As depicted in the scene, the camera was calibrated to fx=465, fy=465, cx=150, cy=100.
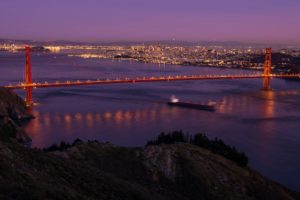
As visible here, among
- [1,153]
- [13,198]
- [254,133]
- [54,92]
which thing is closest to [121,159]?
[1,153]

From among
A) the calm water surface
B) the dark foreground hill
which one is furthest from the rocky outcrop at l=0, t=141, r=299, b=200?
the calm water surface

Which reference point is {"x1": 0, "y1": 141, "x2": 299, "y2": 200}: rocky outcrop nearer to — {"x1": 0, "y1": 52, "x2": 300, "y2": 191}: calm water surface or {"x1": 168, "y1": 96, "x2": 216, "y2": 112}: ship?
{"x1": 0, "y1": 52, "x2": 300, "y2": 191}: calm water surface

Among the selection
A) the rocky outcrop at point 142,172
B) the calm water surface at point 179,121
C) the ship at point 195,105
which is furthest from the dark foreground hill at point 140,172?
the ship at point 195,105

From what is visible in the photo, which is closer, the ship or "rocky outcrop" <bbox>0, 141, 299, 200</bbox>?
"rocky outcrop" <bbox>0, 141, 299, 200</bbox>

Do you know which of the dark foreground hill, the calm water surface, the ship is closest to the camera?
the dark foreground hill

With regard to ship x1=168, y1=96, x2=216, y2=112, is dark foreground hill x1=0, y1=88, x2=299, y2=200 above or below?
above

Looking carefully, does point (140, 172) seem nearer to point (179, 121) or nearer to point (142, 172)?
point (142, 172)

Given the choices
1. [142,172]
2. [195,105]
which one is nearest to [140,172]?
[142,172]

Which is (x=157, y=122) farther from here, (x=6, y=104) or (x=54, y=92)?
(x=54, y=92)
